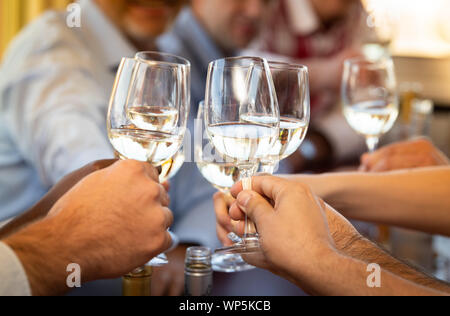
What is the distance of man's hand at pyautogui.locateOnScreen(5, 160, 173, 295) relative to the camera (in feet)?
2.01

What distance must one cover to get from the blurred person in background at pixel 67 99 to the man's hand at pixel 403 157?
501mm

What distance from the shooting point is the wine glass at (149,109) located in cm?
73

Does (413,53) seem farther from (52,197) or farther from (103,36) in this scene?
(52,197)

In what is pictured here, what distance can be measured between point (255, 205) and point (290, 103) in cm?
24

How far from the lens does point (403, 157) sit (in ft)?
4.08

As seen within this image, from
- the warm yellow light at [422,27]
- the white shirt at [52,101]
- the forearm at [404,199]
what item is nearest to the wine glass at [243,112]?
the forearm at [404,199]

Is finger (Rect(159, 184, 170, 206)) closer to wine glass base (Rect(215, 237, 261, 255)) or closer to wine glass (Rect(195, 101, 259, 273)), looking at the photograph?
wine glass base (Rect(215, 237, 261, 255))

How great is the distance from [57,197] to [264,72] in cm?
33

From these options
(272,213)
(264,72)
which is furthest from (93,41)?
(272,213)

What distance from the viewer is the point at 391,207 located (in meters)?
1.07

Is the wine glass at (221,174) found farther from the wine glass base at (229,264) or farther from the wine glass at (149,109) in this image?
the wine glass at (149,109)

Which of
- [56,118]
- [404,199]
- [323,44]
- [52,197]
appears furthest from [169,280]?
[323,44]

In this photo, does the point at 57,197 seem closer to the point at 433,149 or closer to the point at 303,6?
the point at 433,149
